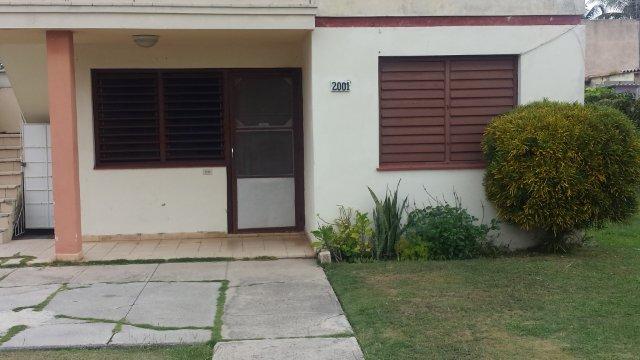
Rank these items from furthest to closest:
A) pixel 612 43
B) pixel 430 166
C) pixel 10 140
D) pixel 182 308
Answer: pixel 612 43
pixel 10 140
pixel 430 166
pixel 182 308

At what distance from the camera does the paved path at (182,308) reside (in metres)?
5.71

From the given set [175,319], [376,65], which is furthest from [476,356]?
[376,65]

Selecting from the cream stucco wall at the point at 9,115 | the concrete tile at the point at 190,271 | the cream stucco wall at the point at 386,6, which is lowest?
the concrete tile at the point at 190,271

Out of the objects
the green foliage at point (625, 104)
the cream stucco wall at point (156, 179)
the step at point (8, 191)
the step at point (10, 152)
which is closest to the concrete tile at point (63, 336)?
the cream stucco wall at point (156, 179)

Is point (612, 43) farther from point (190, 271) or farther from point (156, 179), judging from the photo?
point (190, 271)

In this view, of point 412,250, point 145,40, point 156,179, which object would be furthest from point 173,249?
point 412,250

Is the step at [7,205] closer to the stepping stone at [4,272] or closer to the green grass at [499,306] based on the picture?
the stepping stone at [4,272]

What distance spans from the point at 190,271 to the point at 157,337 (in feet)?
7.93

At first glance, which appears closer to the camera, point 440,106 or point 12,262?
point 12,262

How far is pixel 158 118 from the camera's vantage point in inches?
401

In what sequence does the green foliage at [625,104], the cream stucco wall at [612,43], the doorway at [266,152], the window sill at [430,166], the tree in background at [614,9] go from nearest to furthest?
the window sill at [430,166]
the doorway at [266,152]
the green foliage at [625,104]
the cream stucco wall at [612,43]
the tree in background at [614,9]

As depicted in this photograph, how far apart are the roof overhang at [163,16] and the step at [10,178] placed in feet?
10.5

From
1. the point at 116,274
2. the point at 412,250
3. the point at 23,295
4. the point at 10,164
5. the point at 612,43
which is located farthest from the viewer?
the point at 612,43

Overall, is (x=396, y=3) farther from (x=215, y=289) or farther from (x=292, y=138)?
(x=215, y=289)
